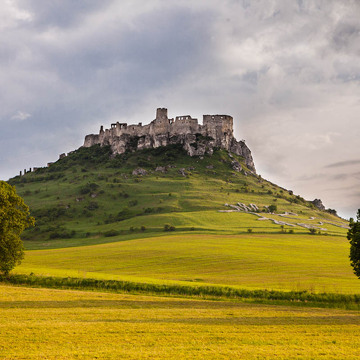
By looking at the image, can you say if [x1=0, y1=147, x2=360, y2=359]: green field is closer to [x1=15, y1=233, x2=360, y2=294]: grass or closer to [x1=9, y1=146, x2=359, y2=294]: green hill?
[x1=15, y1=233, x2=360, y2=294]: grass

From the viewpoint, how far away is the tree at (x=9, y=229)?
46969 mm

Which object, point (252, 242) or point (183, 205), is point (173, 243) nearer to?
point (252, 242)

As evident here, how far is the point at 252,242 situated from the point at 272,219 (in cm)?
4931

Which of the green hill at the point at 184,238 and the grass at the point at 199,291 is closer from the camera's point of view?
the grass at the point at 199,291

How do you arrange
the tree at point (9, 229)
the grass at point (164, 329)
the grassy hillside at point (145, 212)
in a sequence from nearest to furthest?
1. the grass at point (164, 329)
2. the tree at point (9, 229)
3. the grassy hillside at point (145, 212)

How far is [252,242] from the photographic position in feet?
330

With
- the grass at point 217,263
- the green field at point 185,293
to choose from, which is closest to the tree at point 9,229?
the green field at point 185,293

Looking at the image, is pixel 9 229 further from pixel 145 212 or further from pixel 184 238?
pixel 145 212

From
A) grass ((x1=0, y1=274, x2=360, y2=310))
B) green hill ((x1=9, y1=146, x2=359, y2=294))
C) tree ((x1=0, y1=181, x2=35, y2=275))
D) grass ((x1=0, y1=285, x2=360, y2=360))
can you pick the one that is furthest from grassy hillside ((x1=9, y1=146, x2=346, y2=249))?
grass ((x1=0, y1=285, x2=360, y2=360))

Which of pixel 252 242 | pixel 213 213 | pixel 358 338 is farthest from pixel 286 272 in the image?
pixel 213 213

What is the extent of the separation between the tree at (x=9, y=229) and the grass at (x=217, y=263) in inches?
150

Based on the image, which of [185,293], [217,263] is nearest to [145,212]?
[217,263]

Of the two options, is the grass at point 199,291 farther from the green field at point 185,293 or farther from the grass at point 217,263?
the grass at point 217,263

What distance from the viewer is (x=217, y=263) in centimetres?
7269
